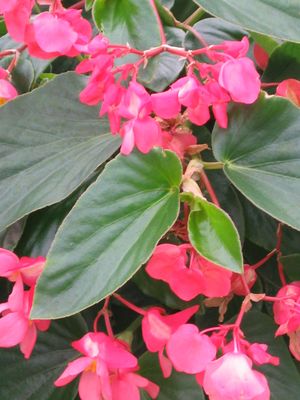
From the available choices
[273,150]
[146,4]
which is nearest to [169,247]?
[273,150]

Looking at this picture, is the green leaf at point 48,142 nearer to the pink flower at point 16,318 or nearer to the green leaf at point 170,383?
the pink flower at point 16,318

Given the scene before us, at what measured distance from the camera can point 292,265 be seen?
2.51ft

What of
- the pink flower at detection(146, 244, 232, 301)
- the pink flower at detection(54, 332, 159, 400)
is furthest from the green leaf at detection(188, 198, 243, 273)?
the pink flower at detection(54, 332, 159, 400)

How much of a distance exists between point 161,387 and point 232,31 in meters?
0.45

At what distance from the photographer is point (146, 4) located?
0.72m

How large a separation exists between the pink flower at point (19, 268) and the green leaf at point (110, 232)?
0.06 metres

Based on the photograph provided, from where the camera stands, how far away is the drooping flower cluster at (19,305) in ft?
2.11

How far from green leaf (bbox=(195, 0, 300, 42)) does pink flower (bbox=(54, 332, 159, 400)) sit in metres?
0.34

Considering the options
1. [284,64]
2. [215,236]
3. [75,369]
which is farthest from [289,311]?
[284,64]

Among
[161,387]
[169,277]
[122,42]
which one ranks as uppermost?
[122,42]

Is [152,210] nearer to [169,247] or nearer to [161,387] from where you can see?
[169,247]

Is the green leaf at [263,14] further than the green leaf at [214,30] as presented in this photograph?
No

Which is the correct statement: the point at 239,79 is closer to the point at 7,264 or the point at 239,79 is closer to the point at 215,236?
the point at 215,236

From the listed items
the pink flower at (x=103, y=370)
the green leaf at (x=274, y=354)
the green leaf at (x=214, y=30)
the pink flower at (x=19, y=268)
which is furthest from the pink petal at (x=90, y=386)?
the green leaf at (x=214, y=30)
